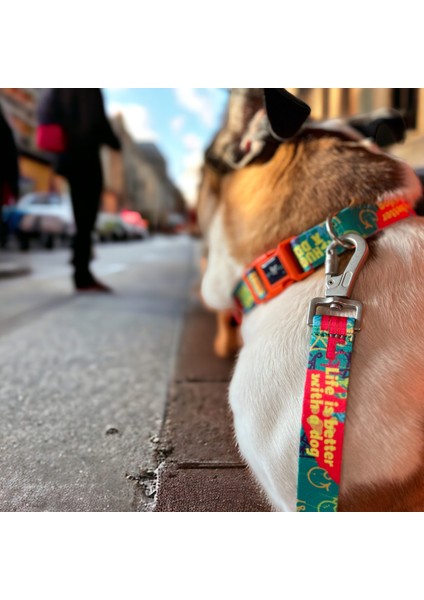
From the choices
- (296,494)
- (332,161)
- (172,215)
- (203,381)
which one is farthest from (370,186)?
(172,215)

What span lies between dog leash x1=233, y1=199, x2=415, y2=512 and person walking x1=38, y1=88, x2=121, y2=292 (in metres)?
0.82

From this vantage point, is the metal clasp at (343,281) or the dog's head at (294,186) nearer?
the metal clasp at (343,281)

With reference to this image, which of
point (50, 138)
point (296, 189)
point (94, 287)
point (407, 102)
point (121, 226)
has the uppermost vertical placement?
point (407, 102)

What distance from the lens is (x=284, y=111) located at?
0.81 metres

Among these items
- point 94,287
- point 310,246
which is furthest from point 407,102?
point 94,287

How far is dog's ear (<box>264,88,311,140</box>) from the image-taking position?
0.79 m

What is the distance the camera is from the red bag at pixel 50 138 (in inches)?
58.1

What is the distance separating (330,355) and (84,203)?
4.95 feet

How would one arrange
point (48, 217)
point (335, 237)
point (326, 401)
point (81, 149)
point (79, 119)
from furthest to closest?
point (48, 217) → point (81, 149) → point (79, 119) → point (335, 237) → point (326, 401)

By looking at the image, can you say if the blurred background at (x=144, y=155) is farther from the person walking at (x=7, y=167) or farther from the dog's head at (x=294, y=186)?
the dog's head at (x=294, y=186)

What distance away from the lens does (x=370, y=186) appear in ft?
2.70

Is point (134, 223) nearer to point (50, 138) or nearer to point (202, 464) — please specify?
point (50, 138)

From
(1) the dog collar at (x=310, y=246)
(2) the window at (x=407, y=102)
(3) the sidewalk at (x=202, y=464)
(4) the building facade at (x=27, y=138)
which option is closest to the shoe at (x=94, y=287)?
(4) the building facade at (x=27, y=138)
